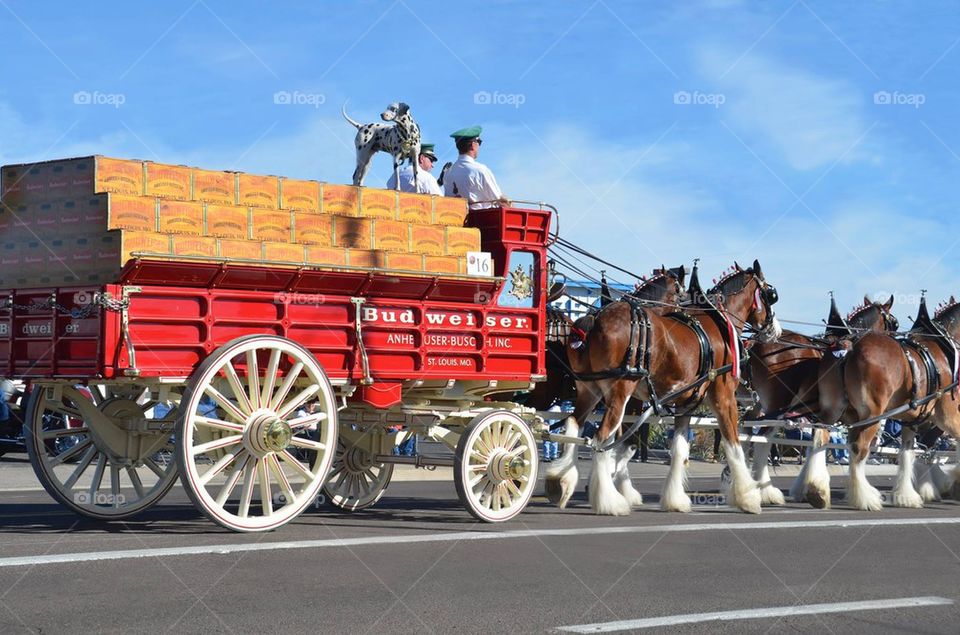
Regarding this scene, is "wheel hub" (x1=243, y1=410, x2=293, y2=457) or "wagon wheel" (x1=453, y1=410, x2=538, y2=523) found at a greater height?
"wheel hub" (x1=243, y1=410, x2=293, y2=457)

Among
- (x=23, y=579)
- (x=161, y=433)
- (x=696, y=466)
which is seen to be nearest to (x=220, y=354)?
(x=161, y=433)

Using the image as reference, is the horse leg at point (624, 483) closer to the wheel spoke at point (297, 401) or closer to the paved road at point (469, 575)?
the paved road at point (469, 575)

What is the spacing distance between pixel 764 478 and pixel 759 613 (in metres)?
8.40

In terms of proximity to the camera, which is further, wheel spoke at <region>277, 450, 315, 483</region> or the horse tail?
the horse tail

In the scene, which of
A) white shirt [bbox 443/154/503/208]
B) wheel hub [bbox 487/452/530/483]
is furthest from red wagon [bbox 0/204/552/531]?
white shirt [bbox 443/154/503/208]

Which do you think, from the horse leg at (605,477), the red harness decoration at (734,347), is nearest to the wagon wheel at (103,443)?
the horse leg at (605,477)

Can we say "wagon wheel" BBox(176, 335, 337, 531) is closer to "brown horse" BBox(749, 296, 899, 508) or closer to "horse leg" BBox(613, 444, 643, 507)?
"horse leg" BBox(613, 444, 643, 507)

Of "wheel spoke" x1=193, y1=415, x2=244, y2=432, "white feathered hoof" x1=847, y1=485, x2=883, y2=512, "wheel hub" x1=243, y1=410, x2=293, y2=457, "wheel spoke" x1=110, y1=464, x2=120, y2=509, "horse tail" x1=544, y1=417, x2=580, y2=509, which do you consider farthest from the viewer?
"white feathered hoof" x1=847, y1=485, x2=883, y2=512

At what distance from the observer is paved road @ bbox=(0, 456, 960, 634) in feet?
21.2

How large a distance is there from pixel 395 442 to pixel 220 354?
3282 mm

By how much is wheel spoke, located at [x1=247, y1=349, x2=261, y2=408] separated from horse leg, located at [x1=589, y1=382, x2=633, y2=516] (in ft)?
13.0

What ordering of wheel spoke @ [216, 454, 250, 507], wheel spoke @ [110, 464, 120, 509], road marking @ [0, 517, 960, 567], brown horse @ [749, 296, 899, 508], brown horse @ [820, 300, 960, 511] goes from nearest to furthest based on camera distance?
road marking @ [0, 517, 960, 567] < wheel spoke @ [216, 454, 250, 507] < wheel spoke @ [110, 464, 120, 509] < brown horse @ [820, 300, 960, 511] < brown horse @ [749, 296, 899, 508]

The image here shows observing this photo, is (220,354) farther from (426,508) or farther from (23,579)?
(426,508)

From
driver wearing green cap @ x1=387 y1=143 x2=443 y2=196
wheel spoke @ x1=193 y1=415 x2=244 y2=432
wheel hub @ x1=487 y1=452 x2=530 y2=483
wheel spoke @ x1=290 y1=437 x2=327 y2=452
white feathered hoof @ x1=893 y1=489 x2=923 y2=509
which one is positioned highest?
driver wearing green cap @ x1=387 y1=143 x2=443 y2=196
